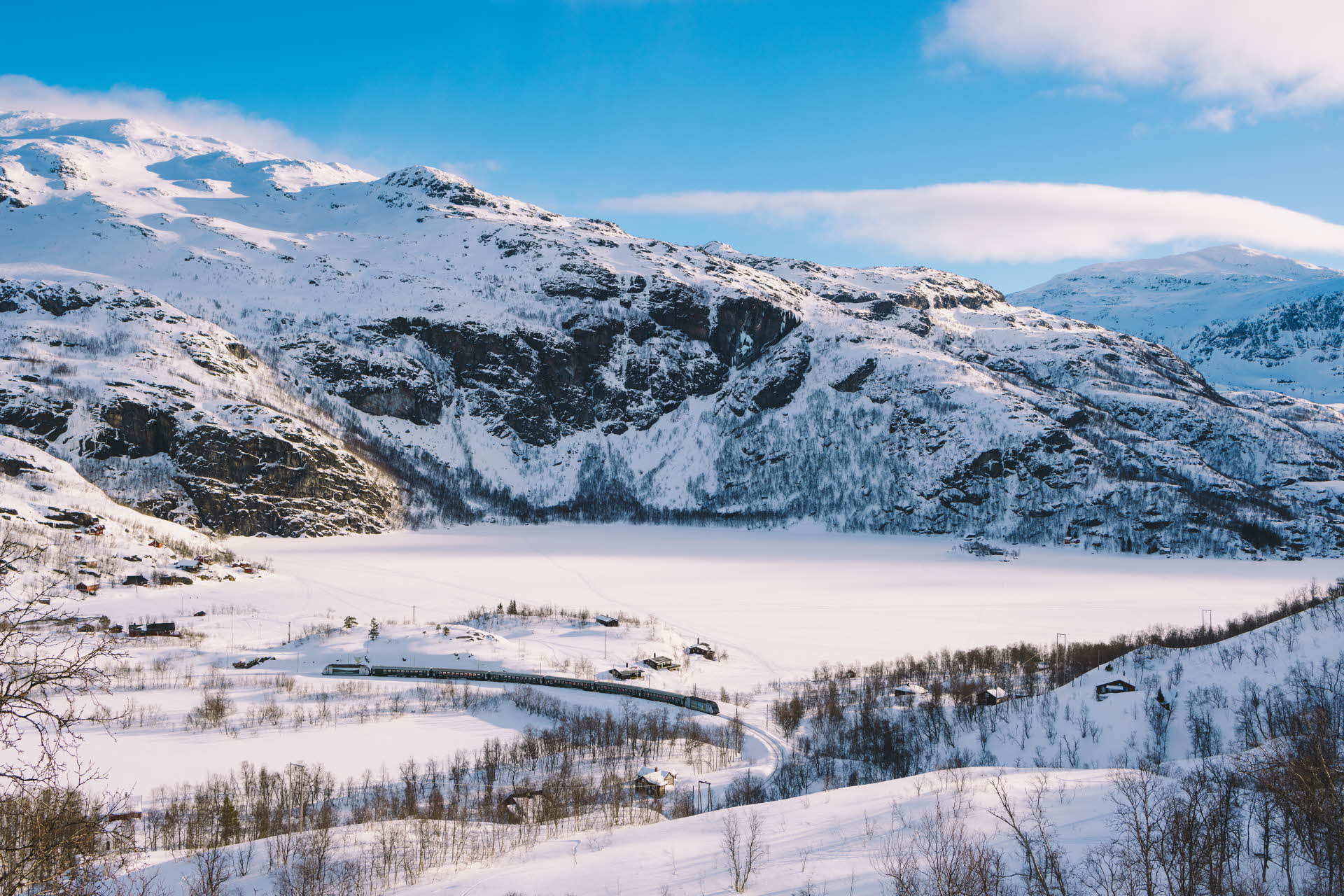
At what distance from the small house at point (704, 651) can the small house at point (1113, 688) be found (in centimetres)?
3529

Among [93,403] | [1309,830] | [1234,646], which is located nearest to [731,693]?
[1234,646]

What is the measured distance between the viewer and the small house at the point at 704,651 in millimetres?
79625

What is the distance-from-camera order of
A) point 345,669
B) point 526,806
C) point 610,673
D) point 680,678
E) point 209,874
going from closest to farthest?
point 209,874, point 526,806, point 610,673, point 680,678, point 345,669

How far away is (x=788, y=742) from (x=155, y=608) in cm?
7643

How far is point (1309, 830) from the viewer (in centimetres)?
2181

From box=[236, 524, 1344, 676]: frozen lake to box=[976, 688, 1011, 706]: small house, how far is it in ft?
58.0

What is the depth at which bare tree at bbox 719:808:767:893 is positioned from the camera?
2577 centimetres

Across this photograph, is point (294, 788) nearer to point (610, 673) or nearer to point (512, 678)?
point (512, 678)

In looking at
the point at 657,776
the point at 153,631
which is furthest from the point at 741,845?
the point at 153,631

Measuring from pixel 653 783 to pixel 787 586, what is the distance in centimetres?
7740

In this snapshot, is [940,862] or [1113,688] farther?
[1113,688]

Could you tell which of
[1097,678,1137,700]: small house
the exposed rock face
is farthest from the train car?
the exposed rock face

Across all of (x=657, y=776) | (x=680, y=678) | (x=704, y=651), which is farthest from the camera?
(x=704, y=651)

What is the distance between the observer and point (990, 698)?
62000 mm
